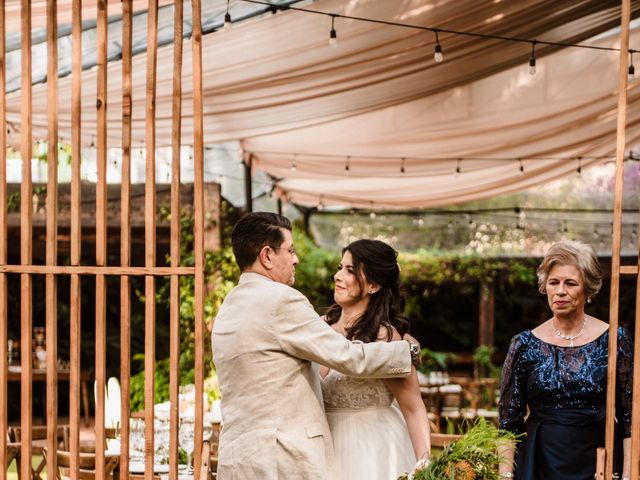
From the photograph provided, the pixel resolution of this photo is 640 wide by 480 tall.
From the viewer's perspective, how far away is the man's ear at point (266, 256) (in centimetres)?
342

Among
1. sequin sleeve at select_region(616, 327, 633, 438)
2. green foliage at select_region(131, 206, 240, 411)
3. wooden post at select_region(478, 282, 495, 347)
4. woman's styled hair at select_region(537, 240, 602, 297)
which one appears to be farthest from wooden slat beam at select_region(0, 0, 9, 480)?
wooden post at select_region(478, 282, 495, 347)

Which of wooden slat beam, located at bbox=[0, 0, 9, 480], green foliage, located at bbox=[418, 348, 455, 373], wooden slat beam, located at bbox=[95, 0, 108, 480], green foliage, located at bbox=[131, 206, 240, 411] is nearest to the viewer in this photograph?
wooden slat beam, located at bbox=[95, 0, 108, 480]

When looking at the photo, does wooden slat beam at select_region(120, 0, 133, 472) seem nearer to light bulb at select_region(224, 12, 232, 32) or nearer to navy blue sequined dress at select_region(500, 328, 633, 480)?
navy blue sequined dress at select_region(500, 328, 633, 480)

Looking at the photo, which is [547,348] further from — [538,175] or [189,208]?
[189,208]

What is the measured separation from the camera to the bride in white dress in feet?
12.4

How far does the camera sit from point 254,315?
3.32 m

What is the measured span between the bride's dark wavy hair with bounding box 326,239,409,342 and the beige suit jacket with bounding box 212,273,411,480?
1.71 feet

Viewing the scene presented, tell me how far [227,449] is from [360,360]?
585 mm

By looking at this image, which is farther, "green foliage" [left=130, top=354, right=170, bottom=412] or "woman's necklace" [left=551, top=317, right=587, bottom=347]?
"green foliage" [left=130, top=354, right=170, bottom=412]

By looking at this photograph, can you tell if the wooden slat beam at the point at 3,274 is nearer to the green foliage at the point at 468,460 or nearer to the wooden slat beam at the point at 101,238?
the wooden slat beam at the point at 101,238

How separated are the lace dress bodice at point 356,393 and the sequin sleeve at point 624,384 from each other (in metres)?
0.90

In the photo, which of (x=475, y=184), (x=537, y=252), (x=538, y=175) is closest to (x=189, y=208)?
(x=475, y=184)

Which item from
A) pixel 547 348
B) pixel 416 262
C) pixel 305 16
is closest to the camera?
pixel 547 348

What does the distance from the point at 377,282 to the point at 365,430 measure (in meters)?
0.61
